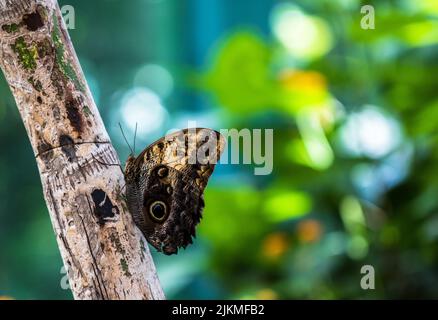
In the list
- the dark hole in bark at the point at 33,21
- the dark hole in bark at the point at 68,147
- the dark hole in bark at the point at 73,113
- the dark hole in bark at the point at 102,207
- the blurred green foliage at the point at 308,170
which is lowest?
the dark hole in bark at the point at 102,207

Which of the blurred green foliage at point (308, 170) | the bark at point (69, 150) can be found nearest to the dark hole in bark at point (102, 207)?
the bark at point (69, 150)

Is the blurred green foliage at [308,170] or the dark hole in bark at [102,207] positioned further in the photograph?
the blurred green foliage at [308,170]

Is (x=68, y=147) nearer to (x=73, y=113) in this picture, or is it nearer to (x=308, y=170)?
(x=73, y=113)

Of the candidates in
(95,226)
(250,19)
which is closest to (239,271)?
(250,19)

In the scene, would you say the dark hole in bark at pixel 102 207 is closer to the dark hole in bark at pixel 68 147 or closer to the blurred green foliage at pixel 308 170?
the dark hole in bark at pixel 68 147

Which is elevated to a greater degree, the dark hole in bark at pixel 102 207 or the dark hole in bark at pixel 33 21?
the dark hole in bark at pixel 33 21

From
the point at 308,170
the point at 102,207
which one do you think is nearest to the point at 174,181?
the point at 102,207
